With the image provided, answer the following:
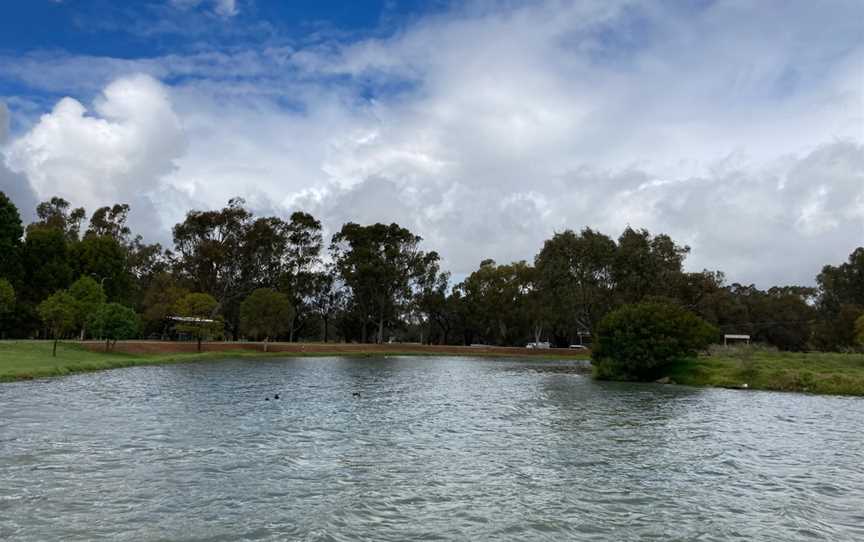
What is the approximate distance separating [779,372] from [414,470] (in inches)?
1805

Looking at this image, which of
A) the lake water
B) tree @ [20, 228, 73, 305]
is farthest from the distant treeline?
the lake water

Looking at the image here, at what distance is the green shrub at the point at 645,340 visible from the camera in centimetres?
5750

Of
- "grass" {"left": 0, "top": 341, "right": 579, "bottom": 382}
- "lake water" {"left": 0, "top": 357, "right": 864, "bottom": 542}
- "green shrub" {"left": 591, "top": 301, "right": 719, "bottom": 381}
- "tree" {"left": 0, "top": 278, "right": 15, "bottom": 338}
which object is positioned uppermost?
"tree" {"left": 0, "top": 278, "right": 15, "bottom": 338}

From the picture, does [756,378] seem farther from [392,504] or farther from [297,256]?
[297,256]

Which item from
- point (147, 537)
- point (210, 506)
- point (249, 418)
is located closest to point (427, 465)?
point (210, 506)

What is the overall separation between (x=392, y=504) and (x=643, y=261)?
10125 centimetres

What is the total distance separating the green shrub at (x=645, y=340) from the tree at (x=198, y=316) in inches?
2120

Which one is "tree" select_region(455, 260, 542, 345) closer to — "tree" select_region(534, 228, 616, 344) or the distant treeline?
the distant treeline

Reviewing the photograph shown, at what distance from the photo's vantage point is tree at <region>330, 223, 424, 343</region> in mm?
122875

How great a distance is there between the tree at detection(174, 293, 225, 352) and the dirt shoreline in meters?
2.32

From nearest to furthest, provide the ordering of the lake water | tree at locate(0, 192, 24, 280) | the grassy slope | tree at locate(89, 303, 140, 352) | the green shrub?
the lake water < the grassy slope < the green shrub < tree at locate(89, 303, 140, 352) < tree at locate(0, 192, 24, 280)

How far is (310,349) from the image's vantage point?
107 metres

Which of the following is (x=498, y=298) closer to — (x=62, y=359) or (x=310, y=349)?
(x=310, y=349)

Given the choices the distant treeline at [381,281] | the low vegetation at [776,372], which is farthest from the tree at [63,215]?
the low vegetation at [776,372]
